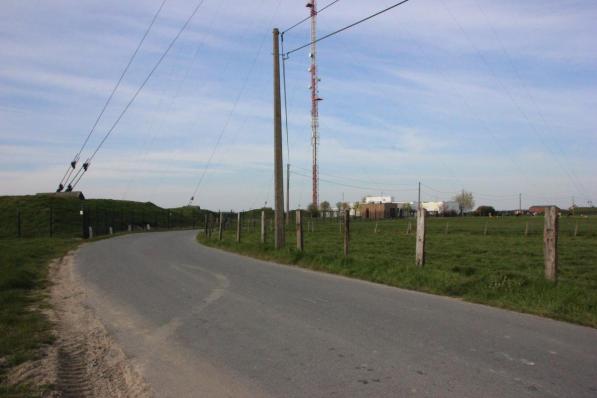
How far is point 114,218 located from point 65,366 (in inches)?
2063

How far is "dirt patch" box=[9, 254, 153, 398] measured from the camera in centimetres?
516

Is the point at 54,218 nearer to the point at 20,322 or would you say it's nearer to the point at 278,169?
the point at 278,169

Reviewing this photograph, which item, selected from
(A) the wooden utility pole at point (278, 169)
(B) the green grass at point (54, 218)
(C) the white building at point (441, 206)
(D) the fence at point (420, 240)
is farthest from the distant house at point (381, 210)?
(A) the wooden utility pole at point (278, 169)

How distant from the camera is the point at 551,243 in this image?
33.6ft

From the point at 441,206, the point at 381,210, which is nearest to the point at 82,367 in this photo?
the point at 381,210

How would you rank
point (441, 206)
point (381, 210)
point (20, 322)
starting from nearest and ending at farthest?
point (20, 322)
point (381, 210)
point (441, 206)

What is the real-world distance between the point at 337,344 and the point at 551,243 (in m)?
5.74

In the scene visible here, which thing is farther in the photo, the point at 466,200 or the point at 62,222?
the point at 466,200

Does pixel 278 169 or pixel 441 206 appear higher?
pixel 441 206

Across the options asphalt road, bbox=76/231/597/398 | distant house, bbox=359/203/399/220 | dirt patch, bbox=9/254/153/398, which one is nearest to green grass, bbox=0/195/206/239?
asphalt road, bbox=76/231/597/398

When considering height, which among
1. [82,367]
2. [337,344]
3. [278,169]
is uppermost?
[278,169]

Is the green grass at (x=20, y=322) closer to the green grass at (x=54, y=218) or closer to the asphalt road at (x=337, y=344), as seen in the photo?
the asphalt road at (x=337, y=344)

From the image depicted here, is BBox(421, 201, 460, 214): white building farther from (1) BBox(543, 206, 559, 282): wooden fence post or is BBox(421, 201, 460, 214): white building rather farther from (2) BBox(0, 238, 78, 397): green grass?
(2) BBox(0, 238, 78, 397): green grass

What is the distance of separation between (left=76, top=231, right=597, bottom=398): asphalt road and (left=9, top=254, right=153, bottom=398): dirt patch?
184mm
